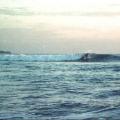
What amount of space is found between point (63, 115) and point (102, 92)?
454cm

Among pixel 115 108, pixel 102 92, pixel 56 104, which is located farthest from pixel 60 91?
pixel 115 108

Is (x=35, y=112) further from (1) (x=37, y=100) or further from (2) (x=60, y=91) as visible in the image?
(2) (x=60, y=91)

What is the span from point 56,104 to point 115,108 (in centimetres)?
174

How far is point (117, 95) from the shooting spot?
42.4 feet

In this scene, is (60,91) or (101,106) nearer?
(101,106)

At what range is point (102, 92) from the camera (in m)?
13.8

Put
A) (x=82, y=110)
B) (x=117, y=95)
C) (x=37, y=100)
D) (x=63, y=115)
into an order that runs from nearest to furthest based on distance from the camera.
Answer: (x=63, y=115) → (x=82, y=110) → (x=37, y=100) → (x=117, y=95)

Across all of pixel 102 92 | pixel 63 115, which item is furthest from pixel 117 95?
pixel 63 115

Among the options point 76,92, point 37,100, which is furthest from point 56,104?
point 76,92

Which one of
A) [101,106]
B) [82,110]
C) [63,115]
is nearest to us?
[63,115]

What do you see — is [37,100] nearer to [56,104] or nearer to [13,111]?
[56,104]

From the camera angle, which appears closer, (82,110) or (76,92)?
(82,110)

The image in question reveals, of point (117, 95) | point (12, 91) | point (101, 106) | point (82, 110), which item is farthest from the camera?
point (12, 91)

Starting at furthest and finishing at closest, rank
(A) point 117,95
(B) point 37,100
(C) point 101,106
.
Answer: (A) point 117,95
(B) point 37,100
(C) point 101,106
